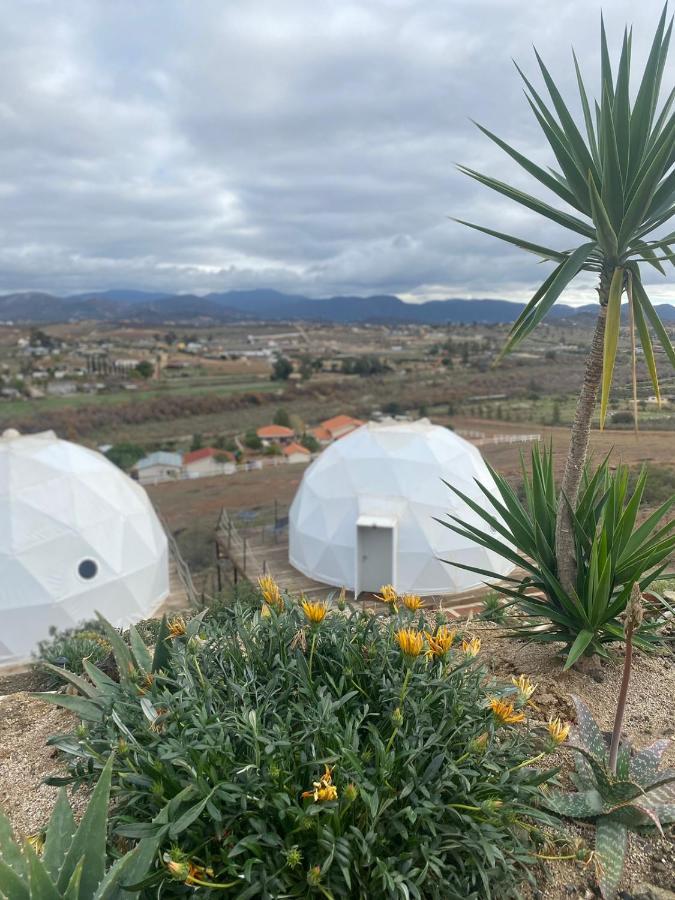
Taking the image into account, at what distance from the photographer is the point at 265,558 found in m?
15.6

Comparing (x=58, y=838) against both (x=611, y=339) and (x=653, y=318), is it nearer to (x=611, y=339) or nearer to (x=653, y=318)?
(x=611, y=339)

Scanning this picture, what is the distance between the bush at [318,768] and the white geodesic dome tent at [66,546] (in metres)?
10.9

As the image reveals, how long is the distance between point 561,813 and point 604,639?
1674 millimetres

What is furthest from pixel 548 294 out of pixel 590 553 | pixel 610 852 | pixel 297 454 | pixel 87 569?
pixel 297 454

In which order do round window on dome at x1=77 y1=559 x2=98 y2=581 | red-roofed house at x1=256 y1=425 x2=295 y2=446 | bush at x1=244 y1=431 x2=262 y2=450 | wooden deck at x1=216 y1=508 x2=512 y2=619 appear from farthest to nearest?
1. red-roofed house at x1=256 y1=425 x2=295 y2=446
2. bush at x1=244 y1=431 x2=262 y2=450
3. round window on dome at x1=77 y1=559 x2=98 y2=581
4. wooden deck at x1=216 y1=508 x2=512 y2=619

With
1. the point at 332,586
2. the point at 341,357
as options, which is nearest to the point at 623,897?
the point at 332,586

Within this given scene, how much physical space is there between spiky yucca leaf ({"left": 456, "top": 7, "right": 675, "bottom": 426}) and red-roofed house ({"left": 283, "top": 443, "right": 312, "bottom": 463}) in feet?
103

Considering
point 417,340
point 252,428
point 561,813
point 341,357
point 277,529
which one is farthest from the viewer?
point 417,340

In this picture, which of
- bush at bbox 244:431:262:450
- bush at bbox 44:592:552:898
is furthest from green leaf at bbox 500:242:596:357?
bush at bbox 244:431:262:450

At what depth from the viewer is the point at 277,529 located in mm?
17859

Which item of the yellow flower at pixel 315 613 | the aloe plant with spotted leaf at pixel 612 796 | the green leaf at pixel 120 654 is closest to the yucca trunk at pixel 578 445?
the aloe plant with spotted leaf at pixel 612 796

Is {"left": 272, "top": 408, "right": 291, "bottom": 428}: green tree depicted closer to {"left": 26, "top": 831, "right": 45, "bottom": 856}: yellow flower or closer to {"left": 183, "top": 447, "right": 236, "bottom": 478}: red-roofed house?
{"left": 183, "top": 447, "right": 236, "bottom": 478}: red-roofed house

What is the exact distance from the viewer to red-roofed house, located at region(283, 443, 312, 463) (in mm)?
35031

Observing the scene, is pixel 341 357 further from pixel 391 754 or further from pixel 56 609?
pixel 391 754
